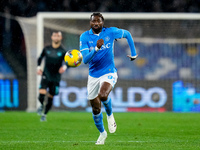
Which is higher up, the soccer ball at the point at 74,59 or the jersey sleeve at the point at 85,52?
the jersey sleeve at the point at 85,52

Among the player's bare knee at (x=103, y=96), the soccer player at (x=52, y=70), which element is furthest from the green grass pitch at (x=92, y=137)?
the soccer player at (x=52, y=70)

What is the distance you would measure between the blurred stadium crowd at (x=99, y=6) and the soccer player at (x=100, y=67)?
1398cm

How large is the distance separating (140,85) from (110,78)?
351 inches

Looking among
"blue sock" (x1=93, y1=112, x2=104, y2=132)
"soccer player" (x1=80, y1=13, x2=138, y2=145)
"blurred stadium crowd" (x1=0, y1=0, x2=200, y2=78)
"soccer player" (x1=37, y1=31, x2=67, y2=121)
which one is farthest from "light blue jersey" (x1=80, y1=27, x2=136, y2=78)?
"blurred stadium crowd" (x1=0, y1=0, x2=200, y2=78)

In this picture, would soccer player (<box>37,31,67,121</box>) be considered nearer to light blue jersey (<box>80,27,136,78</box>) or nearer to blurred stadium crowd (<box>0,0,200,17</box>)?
light blue jersey (<box>80,27,136,78</box>)

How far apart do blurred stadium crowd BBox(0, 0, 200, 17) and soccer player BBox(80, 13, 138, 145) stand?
1398 centimetres

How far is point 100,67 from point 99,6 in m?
15.1

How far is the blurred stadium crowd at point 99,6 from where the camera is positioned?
21.9m

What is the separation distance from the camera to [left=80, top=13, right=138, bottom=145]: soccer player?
7418 millimetres

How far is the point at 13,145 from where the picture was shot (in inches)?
285

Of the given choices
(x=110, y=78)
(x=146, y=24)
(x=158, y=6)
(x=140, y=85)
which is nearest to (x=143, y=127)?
(x=110, y=78)

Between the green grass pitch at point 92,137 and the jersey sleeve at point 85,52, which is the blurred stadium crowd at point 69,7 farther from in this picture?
the jersey sleeve at point 85,52

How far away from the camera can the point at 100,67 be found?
7.74 metres

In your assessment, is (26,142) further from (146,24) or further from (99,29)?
(146,24)
